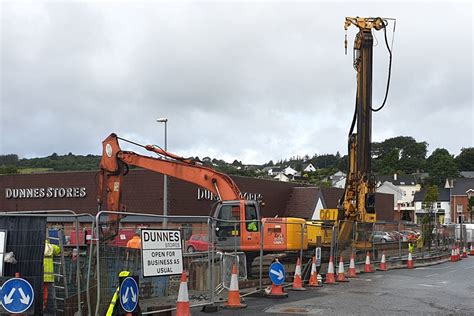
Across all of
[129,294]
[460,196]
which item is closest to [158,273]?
[129,294]

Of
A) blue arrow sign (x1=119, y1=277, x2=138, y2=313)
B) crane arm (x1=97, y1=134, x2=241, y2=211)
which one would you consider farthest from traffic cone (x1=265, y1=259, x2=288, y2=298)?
crane arm (x1=97, y1=134, x2=241, y2=211)

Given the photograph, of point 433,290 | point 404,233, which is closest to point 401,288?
point 433,290

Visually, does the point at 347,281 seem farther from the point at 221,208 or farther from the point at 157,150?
the point at 157,150

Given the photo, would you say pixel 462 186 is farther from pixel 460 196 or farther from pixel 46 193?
pixel 46 193

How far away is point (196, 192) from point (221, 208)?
2375 cm

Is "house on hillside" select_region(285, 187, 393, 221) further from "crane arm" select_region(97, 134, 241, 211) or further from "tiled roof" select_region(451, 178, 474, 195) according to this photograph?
"tiled roof" select_region(451, 178, 474, 195)

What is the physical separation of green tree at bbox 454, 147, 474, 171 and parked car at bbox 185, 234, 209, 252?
170 metres

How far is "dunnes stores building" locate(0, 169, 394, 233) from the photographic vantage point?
43125 millimetres

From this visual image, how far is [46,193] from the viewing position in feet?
158

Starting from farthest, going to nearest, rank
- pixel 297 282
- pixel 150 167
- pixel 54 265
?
pixel 150 167, pixel 297 282, pixel 54 265

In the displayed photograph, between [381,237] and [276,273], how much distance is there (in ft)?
42.6

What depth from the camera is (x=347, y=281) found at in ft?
60.7

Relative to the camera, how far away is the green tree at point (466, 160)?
17100cm

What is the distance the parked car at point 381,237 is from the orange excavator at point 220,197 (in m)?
5.26
